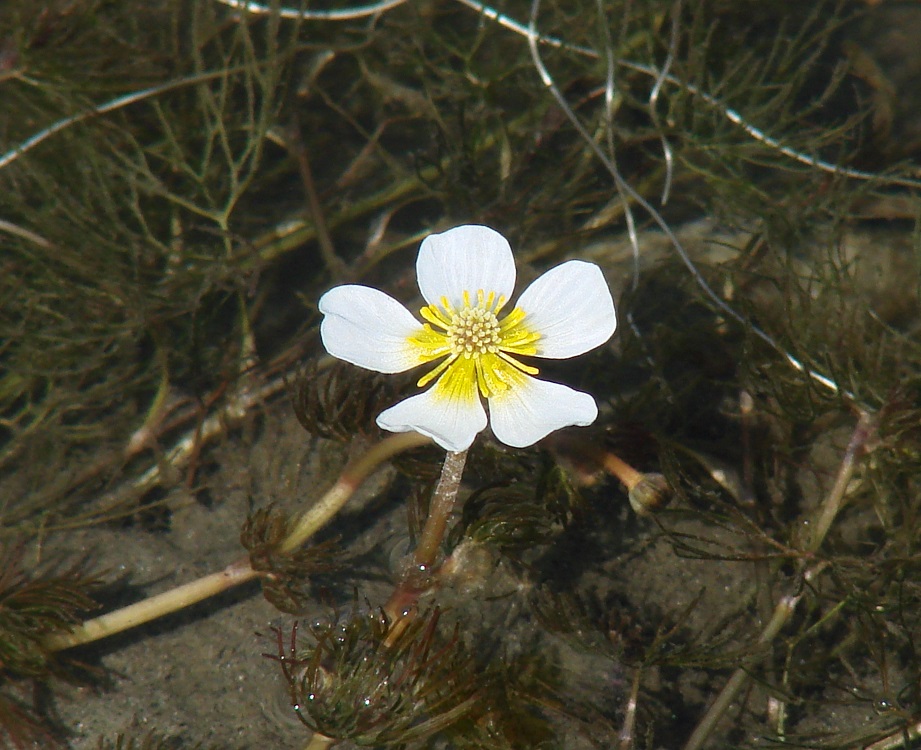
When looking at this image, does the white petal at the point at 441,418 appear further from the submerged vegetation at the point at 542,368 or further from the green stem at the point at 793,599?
the green stem at the point at 793,599

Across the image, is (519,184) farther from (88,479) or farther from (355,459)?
(88,479)

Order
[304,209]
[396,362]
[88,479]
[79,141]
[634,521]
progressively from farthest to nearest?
[304,209] < [79,141] < [88,479] < [634,521] < [396,362]

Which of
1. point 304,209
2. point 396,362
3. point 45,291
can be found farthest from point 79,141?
point 396,362

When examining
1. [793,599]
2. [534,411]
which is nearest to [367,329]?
[534,411]

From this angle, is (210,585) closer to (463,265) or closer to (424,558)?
(424,558)

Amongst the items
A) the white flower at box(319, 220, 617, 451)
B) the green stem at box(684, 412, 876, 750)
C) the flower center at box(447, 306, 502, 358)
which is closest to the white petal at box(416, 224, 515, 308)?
the white flower at box(319, 220, 617, 451)
